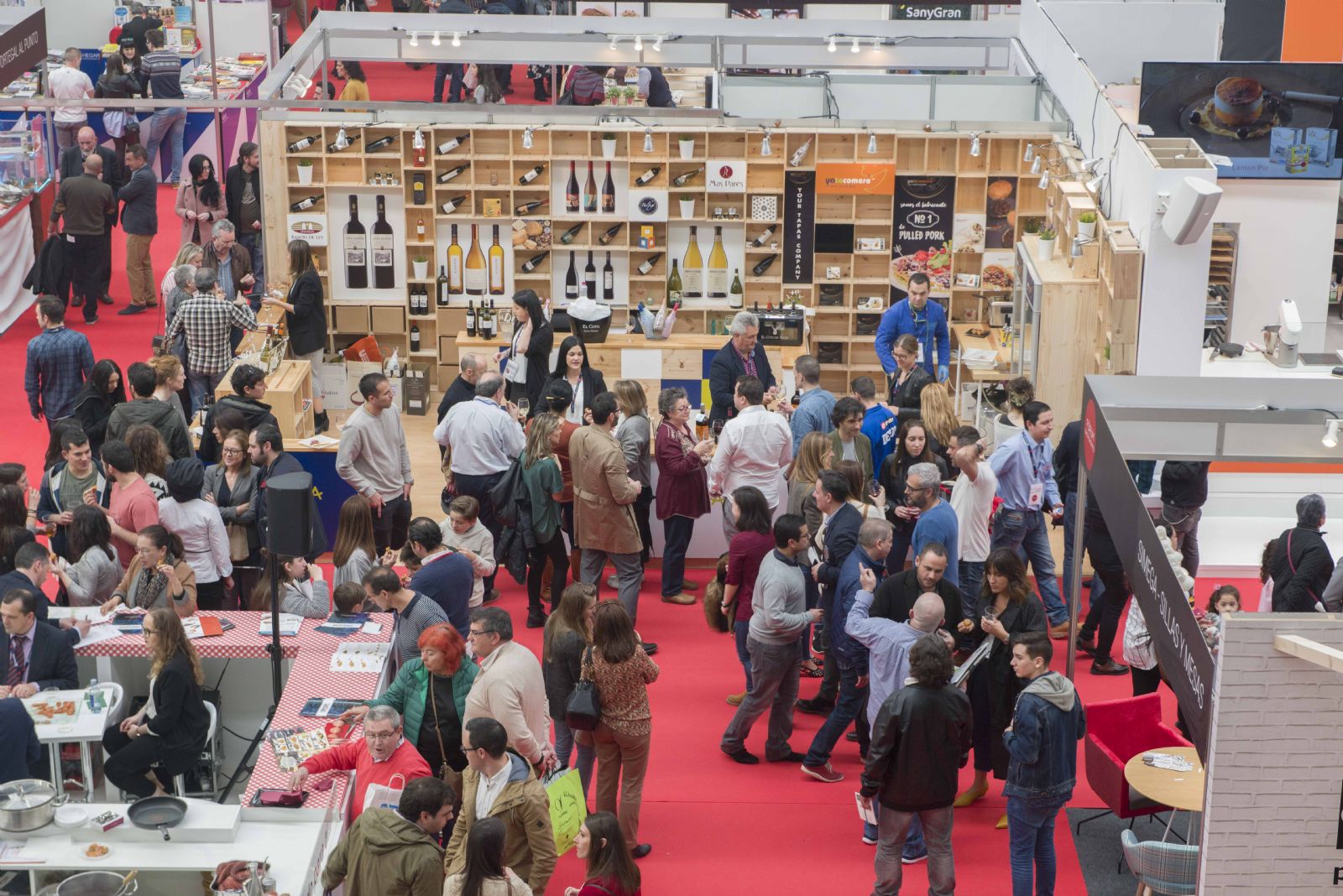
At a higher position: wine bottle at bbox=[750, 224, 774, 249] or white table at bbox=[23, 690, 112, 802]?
wine bottle at bbox=[750, 224, 774, 249]

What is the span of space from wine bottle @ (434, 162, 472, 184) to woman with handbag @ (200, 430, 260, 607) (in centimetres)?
455

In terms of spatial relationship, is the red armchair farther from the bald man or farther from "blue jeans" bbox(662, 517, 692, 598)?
the bald man

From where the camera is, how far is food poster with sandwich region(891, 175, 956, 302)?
12422mm

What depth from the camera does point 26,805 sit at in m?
5.78

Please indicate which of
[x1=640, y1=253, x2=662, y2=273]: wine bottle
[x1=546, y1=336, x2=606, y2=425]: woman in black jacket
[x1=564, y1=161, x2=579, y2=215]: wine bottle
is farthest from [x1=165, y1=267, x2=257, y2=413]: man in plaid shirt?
[x1=640, y1=253, x2=662, y2=273]: wine bottle

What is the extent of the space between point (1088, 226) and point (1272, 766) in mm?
5972

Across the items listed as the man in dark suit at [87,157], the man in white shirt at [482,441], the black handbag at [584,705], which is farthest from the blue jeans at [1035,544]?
the man in dark suit at [87,157]

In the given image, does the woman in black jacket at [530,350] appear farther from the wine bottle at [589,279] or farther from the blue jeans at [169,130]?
the blue jeans at [169,130]

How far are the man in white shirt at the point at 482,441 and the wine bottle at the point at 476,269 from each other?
3684 mm

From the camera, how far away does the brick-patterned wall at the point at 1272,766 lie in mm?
4613

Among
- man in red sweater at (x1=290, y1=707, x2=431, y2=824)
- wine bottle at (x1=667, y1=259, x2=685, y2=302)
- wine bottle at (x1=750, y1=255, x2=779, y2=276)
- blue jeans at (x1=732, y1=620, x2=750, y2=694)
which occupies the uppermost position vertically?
wine bottle at (x1=750, y1=255, x2=779, y2=276)

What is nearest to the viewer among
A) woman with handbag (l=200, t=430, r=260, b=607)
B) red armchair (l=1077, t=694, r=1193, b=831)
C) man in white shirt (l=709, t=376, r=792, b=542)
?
red armchair (l=1077, t=694, r=1193, b=831)

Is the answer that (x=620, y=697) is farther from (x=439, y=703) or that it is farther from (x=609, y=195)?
(x=609, y=195)

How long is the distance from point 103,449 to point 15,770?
213 centimetres
